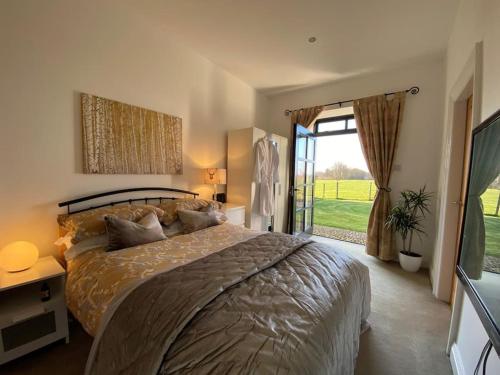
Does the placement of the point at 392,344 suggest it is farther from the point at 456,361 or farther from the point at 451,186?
the point at 451,186

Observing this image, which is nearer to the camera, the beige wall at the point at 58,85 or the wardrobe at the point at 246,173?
the beige wall at the point at 58,85

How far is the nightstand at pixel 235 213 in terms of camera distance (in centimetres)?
302

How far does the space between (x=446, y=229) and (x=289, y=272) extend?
1965mm

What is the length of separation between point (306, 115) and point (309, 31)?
163 centimetres

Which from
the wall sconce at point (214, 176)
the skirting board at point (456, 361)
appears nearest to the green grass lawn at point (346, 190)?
the wall sconce at point (214, 176)

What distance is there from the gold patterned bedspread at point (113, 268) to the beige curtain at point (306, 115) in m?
2.88

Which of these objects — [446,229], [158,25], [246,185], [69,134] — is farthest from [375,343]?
[158,25]

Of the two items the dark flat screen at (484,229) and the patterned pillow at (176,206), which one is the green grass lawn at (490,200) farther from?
the patterned pillow at (176,206)

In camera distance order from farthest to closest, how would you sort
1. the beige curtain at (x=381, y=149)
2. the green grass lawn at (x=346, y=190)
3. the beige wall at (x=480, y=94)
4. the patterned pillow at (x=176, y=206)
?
the green grass lawn at (x=346, y=190)
the beige curtain at (x=381, y=149)
the patterned pillow at (x=176, y=206)
the beige wall at (x=480, y=94)

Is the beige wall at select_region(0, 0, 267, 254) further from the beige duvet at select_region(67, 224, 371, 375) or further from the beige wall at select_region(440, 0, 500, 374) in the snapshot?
the beige wall at select_region(440, 0, 500, 374)

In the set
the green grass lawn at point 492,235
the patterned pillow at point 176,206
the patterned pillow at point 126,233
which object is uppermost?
the green grass lawn at point 492,235

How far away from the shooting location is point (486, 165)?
3.28 feet

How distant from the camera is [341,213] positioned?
593cm

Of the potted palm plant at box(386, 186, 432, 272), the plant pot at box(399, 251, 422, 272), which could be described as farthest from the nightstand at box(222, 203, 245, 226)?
the plant pot at box(399, 251, 422, 272)
